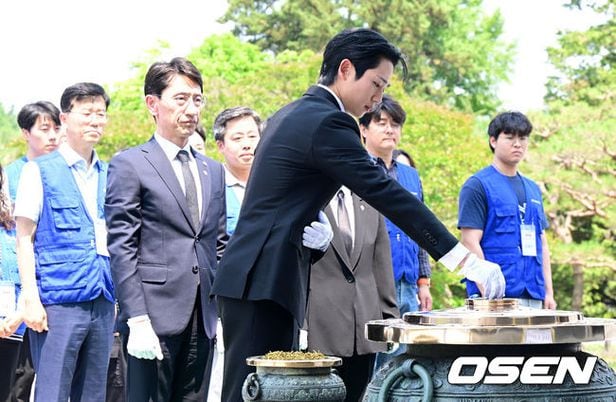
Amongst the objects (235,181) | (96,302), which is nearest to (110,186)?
(96,302)

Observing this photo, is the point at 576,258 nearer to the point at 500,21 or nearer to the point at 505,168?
the point at 505,168

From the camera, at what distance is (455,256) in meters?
4.78

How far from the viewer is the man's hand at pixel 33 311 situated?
647 centimetres

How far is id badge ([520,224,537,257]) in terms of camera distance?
8.29 meters

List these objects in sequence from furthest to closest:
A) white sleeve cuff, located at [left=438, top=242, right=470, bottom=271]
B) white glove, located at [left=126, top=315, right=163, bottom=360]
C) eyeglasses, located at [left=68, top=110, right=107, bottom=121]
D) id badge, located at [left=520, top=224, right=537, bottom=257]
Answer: id badge, located at [left=520, top=224, right=537, bottom=257] → eyeglasses, located at [left=68, top=110, right=107, bottom=121] → white glove, located at [left=126, top=315, right=163, bottom=360] → white sleeve cuff, located at [left=438, top=242, right=470, bottom=271]

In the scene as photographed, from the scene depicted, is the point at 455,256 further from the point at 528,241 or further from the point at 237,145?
the point at 528,241

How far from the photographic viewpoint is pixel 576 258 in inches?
991

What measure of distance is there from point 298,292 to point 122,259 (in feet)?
3.46

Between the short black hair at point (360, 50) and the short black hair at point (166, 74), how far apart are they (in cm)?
108

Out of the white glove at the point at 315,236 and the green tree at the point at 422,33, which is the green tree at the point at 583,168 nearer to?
the green tree at the point at 422,33

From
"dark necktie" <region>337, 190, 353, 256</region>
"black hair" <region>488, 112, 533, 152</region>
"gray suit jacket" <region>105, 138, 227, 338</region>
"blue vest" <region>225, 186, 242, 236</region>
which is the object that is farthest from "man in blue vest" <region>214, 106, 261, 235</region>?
"gray suit jacket" <region>105, 138, 227, 338</region>

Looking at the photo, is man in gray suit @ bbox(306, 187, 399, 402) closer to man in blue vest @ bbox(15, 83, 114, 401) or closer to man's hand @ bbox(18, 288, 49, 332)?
man in blue vest @ bbox(15, 83, 114, 401)

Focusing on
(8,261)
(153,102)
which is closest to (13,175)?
(8,261)

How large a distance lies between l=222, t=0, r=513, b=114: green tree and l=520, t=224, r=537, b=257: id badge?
104 ft
